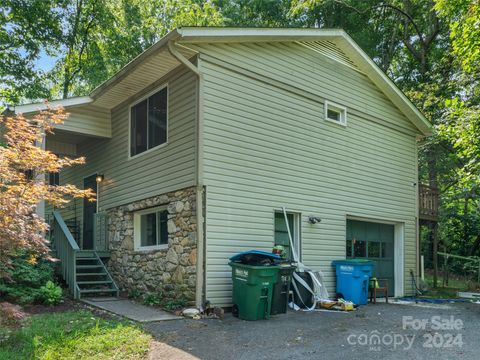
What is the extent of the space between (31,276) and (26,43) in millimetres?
14422

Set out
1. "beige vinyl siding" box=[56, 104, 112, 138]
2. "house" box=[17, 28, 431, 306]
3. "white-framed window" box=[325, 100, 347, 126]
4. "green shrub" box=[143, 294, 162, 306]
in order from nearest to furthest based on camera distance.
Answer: "house" box=[17, 28, 431, 306]
"green shrub" box=[143, 294, 162, 306]
"beige vinyl siding" box=[56, 104, 112, 138]
"white-framed window" box=[325, 100, 347, 126]

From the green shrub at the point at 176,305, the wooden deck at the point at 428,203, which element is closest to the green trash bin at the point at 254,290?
the green shrub at the point at 176,305

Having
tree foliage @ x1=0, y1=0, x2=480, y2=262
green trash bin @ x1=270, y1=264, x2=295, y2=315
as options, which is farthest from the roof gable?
tree foliage @ x1=0, y1=0, x2=480, y2=262

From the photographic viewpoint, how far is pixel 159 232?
9086 millimetres

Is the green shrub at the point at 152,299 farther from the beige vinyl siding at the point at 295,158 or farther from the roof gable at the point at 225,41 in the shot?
the roof gable at the point at 225,41

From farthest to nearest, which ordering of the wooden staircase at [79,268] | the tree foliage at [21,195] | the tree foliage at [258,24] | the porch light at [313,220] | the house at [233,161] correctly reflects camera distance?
the tree foliage at [258,24], the porch light at [313,220], the wooden staircase at [79,268], the house at [233,161], the tree foliage at [21,195]

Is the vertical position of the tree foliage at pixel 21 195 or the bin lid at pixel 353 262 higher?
the tree foliage at pixel 21 195

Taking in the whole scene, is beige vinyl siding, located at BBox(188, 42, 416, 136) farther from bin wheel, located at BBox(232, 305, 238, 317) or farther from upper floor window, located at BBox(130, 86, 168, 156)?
bin wheel, located at BBox(232, 305, 238, 317)

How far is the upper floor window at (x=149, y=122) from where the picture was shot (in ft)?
29.7

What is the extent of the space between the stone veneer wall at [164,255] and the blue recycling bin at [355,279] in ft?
12.3

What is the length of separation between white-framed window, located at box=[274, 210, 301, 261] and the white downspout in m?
1.99

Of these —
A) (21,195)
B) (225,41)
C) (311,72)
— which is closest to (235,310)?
(21,195)

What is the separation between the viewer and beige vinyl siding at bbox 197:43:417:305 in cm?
807

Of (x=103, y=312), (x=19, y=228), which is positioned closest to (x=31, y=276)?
(x=103, y=312)
